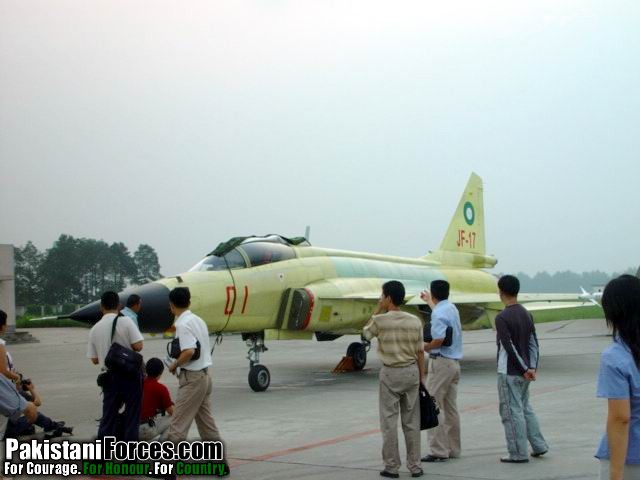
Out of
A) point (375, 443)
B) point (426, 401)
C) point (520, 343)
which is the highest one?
point (520, 343)

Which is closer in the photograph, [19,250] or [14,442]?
[14,442]

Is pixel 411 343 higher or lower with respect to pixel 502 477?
higher

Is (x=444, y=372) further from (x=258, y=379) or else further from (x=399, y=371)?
(x=258, y=379)

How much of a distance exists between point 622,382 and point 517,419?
4.24 meters

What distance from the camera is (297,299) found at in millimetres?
15188

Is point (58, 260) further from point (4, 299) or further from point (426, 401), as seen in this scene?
point (426, 401)

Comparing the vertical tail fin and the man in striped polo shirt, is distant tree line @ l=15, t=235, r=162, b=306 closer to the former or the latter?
the vertical tail fin

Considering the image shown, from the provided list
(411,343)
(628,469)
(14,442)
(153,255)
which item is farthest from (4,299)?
(628,469)

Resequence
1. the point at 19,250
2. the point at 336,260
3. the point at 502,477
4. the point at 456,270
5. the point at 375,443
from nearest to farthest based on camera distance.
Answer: the point at 502,477, the point at 375,443, the point at 336,260, the point at 456,270, the point at 19,250

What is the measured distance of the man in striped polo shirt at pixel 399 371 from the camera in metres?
7.13

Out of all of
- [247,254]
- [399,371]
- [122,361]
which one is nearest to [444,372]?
[399,371]

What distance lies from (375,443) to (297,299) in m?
6.64

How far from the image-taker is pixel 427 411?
7.27 m

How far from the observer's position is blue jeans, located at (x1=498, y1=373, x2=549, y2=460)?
24.5 ft
